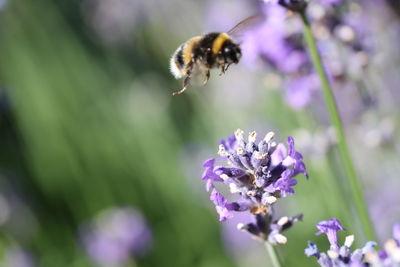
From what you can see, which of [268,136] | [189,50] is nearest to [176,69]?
[189,50]

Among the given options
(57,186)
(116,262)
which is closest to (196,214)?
(116,262)

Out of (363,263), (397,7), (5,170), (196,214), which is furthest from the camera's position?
(5,170)

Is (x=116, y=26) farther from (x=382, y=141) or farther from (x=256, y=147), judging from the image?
(x=256, y=147)

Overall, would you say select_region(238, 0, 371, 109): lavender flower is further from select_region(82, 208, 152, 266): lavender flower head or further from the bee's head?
select_region(82, 208, 152, 266): lavender flower head

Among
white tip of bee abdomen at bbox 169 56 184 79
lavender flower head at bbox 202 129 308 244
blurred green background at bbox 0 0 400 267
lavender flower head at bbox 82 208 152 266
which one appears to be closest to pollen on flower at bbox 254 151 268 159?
lavender flower head at bbox 202 129 308 244

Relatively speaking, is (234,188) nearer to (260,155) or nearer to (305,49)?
(260,155)

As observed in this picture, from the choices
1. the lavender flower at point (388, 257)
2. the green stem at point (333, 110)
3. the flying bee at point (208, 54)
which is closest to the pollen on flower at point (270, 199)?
the lavender flower at point (388, 257)

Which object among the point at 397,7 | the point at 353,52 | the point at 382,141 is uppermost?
the point at 397,7
